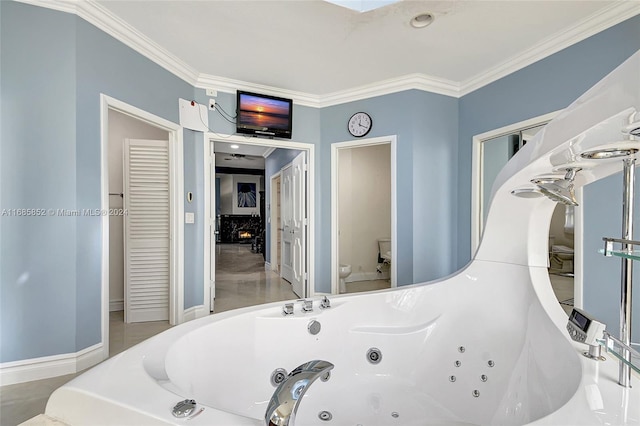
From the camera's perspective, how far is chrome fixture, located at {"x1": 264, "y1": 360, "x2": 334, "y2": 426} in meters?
0.67

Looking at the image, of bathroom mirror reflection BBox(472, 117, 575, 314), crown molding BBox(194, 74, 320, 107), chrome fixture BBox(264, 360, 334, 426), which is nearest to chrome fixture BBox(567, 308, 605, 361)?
chrome fixture BBox(264, 360, 334, 426)

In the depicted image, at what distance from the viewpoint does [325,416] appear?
1604mm

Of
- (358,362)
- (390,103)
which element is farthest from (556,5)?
(358,362)

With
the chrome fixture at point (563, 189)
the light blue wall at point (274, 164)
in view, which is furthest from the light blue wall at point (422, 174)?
the chrome fixture at point (563, 189)

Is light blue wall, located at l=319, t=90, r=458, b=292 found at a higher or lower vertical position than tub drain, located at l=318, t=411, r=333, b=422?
higher

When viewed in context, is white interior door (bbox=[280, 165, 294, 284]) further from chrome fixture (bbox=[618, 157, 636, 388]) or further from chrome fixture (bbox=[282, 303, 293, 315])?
chrome fixture (bbox=[618, 157, 636, 388])

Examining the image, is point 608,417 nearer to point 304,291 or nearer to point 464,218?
point 464,218

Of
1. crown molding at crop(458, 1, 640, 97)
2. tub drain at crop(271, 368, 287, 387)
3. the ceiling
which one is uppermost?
the ceiling

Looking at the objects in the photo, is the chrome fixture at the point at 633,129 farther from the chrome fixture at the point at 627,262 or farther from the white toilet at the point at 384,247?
the white toilet at the point at 384,247

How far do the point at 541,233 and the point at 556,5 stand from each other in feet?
6.03

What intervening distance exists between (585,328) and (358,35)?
253 cm

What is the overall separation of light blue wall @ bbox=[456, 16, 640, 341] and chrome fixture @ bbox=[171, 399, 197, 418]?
107 inches

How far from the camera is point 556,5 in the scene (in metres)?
2.15

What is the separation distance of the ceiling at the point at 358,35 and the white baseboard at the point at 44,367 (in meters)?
2.53
